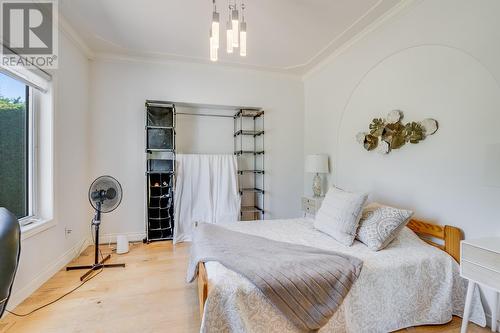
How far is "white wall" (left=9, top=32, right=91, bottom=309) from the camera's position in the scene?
2111 millimetres

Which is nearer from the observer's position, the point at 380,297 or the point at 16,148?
the point at 380,297

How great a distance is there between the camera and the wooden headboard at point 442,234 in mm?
Answer: 1838

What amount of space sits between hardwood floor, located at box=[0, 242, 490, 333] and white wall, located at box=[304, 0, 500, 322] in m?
0.92

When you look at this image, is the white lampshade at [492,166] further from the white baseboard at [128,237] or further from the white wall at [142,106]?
the white baseboard at [128,237]

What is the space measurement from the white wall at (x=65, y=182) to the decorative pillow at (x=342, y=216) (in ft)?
8.49

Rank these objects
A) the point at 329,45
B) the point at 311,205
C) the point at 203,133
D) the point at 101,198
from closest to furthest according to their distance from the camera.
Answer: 1. the point at 101,198
2. the point at 329,45
3. the point at 311,205
4. the point at 203,133

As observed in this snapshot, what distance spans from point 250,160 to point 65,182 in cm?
245

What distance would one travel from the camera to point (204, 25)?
8.65 feet

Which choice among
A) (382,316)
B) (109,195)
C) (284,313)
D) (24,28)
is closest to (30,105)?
(24,28)

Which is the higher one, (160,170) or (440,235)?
(160,170)

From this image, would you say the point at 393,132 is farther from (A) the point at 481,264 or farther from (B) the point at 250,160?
(B) the point at 250,160

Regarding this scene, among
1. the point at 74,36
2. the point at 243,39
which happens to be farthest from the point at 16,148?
the point at 243,39

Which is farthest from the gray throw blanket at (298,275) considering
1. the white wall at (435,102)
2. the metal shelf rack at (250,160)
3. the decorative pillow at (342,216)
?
the metal shelf rack at (250,160)

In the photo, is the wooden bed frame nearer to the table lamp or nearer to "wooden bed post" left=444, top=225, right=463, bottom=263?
"wooden bed post" left=444, top=225, right=463, bottom=263
